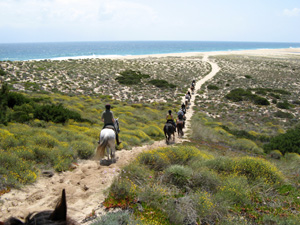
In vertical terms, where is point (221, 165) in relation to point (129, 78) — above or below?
below

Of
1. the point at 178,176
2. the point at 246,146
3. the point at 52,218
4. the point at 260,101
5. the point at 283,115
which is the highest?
the point at 52,218

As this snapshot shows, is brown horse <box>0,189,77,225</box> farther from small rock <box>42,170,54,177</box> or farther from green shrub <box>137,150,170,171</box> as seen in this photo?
small rock <box>42,170,54,177</box>

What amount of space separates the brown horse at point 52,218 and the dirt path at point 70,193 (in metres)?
3.11

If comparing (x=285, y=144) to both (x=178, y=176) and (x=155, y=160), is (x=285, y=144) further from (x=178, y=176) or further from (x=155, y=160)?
(x=178, y=176)

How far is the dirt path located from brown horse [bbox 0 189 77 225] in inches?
122

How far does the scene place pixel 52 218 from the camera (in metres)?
1.55

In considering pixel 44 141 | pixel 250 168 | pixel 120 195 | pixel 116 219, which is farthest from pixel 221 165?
pixel 44 141

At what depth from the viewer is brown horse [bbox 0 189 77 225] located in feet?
4.93

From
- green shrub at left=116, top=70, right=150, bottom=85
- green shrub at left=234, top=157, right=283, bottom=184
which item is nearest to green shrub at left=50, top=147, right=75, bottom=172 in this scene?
green shrub at left=234, top=157, right=283, bottom=184

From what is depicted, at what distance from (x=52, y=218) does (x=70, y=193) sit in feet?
15.4

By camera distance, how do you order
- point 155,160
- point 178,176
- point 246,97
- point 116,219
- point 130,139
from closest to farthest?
point 116,219
point 178,176
point 155,160
point 130,139
point 246,97

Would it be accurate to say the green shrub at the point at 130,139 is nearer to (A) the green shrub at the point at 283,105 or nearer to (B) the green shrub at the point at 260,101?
(B) the green shrub at the point at 260,101

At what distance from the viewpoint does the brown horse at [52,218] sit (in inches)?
59.2

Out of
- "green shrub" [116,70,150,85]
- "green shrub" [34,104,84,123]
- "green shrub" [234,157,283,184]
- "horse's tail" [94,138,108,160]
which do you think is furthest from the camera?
"green shrub" [116,70,150,85]
